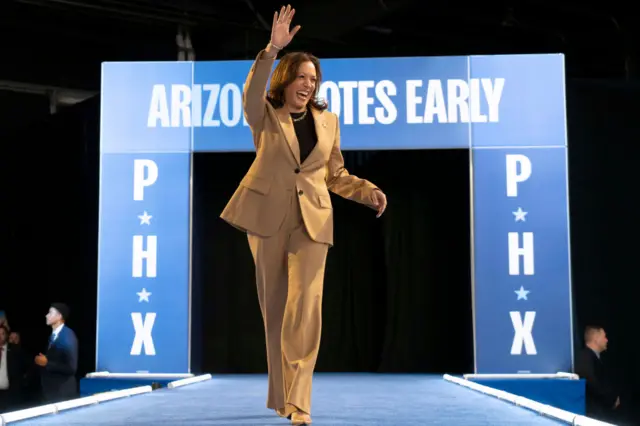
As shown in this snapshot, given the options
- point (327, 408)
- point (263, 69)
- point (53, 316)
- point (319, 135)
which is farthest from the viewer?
point (53, 316)

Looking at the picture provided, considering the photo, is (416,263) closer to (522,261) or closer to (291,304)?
(522,261)

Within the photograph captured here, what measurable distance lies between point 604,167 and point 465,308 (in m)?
1.82

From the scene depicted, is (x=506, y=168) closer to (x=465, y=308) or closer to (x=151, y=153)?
(x=465, y=308)

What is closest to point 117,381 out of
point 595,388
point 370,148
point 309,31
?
point 370,148

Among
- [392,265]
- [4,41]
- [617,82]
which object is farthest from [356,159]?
[4,41]

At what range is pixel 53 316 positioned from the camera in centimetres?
655

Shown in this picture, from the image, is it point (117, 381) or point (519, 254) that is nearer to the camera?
point (117, 381)

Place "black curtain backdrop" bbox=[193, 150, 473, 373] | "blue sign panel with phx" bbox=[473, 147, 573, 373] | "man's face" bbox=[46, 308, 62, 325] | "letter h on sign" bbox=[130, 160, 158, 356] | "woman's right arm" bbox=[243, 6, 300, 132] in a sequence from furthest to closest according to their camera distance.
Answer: "black curtain backdrop" bbox=[193, 150, 473, 373] → "man's face" bbox=[46, 308, 62, 325] → "letter h on sign" bbox=[130, 160, 158, 356] → "blue sign panel with phx" bbox=[473, 147, 573, 373] → "woman's right arm" bbox=[243, 6, 300, 132]

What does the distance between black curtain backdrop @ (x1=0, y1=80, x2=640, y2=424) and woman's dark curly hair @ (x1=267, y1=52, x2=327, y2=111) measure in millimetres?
4303

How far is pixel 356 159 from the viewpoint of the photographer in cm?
745

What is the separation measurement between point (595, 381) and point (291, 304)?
3826mm

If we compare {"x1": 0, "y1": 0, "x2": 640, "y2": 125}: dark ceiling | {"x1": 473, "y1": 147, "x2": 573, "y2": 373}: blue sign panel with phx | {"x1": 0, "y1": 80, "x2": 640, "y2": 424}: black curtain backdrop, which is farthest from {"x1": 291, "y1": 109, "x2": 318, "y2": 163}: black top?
{"x1": 0, "y1": 0, "x2": 640, "y2": 125}: dark ceiling

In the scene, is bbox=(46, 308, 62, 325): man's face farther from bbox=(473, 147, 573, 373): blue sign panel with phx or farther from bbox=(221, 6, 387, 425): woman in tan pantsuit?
bbox=(221, 6, 387, 425): woman in tan pantsuit

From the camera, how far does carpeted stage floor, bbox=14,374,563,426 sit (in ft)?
→ 9.82
